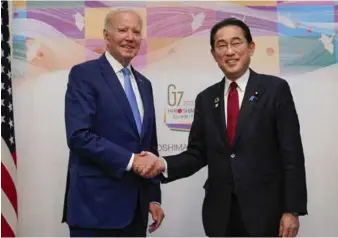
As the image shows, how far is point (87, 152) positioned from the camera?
174 centimetres

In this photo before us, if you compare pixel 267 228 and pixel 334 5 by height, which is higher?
pixel 334 5

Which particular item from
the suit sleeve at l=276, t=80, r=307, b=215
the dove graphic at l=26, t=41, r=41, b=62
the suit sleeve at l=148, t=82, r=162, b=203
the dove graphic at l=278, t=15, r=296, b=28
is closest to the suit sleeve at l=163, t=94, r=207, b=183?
the suit sleeve at l=148, t=82, r=162, b=203

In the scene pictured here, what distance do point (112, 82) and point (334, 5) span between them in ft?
5.71

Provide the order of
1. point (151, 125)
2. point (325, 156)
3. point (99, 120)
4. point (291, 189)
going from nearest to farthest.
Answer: point (291, 189), point (99, 120), point (151, 125), point (325, 156)

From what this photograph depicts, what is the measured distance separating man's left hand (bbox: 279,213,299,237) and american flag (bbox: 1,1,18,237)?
5.63 ft

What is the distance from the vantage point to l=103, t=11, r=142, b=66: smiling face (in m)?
1.95

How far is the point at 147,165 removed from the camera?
184 cm

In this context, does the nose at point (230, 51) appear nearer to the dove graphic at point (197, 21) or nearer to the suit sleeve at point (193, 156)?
the suit sleeve at point (193, 156)

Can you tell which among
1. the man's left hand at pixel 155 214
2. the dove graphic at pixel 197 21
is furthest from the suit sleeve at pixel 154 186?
the dove graphic at pixel 197 21

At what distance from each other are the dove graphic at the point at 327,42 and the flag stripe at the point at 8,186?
7.18 feet

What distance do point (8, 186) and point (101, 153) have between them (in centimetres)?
119

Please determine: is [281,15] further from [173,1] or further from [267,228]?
[267,228]

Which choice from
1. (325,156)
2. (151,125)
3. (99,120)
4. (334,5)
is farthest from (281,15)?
(99,120)

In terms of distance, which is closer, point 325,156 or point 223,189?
point 223,189
